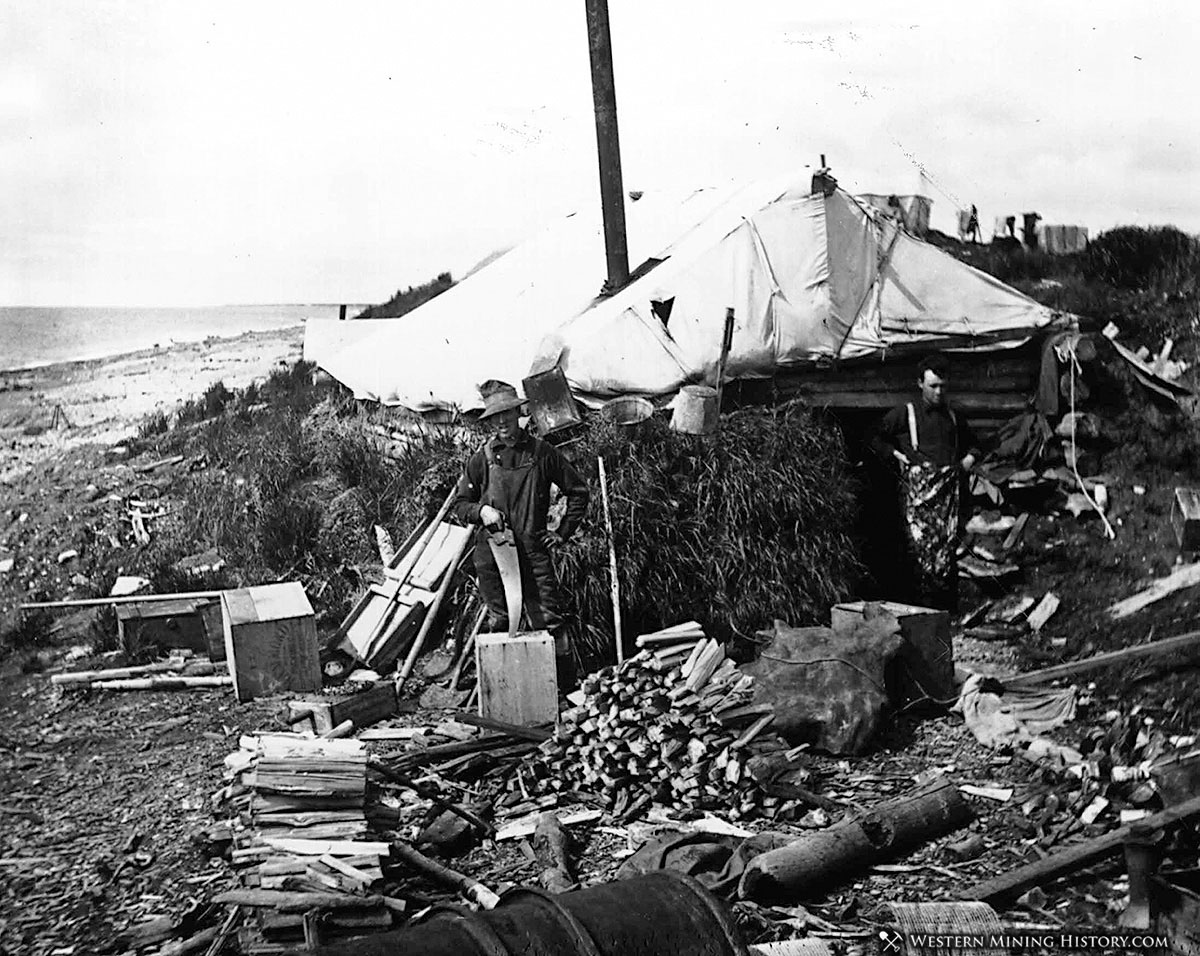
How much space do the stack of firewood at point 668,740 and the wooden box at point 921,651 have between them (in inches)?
42.3

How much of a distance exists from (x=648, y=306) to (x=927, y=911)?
239 inches

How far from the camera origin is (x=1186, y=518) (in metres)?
8.84

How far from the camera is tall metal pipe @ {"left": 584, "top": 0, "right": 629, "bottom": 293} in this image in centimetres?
1038

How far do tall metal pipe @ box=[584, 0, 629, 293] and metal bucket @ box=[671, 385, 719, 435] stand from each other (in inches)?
87.7

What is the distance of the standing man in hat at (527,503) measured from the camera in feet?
25.9

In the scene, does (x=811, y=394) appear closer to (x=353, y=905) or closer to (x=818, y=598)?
(x=818, y=598)

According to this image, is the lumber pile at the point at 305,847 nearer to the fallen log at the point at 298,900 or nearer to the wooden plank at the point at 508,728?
the fallen log at the point at 298,900

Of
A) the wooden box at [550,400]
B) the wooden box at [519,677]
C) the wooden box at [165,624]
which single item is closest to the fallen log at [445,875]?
the wooden box at [519,677]

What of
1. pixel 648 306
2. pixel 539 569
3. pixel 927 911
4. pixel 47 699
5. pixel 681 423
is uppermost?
pixel 648 306

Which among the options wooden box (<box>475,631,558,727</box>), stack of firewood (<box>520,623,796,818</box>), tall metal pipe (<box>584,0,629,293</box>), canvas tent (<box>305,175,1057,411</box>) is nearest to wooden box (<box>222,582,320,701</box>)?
wooden box (<box>475,631,558,727</box>)

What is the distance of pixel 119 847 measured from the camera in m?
5.71

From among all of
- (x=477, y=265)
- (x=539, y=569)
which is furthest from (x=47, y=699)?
(x=477, y=265)

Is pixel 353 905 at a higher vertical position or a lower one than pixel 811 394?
lower

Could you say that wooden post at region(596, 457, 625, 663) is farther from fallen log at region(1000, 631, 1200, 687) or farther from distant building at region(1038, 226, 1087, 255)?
distant building at region(1038, 226, 1087, 255)
